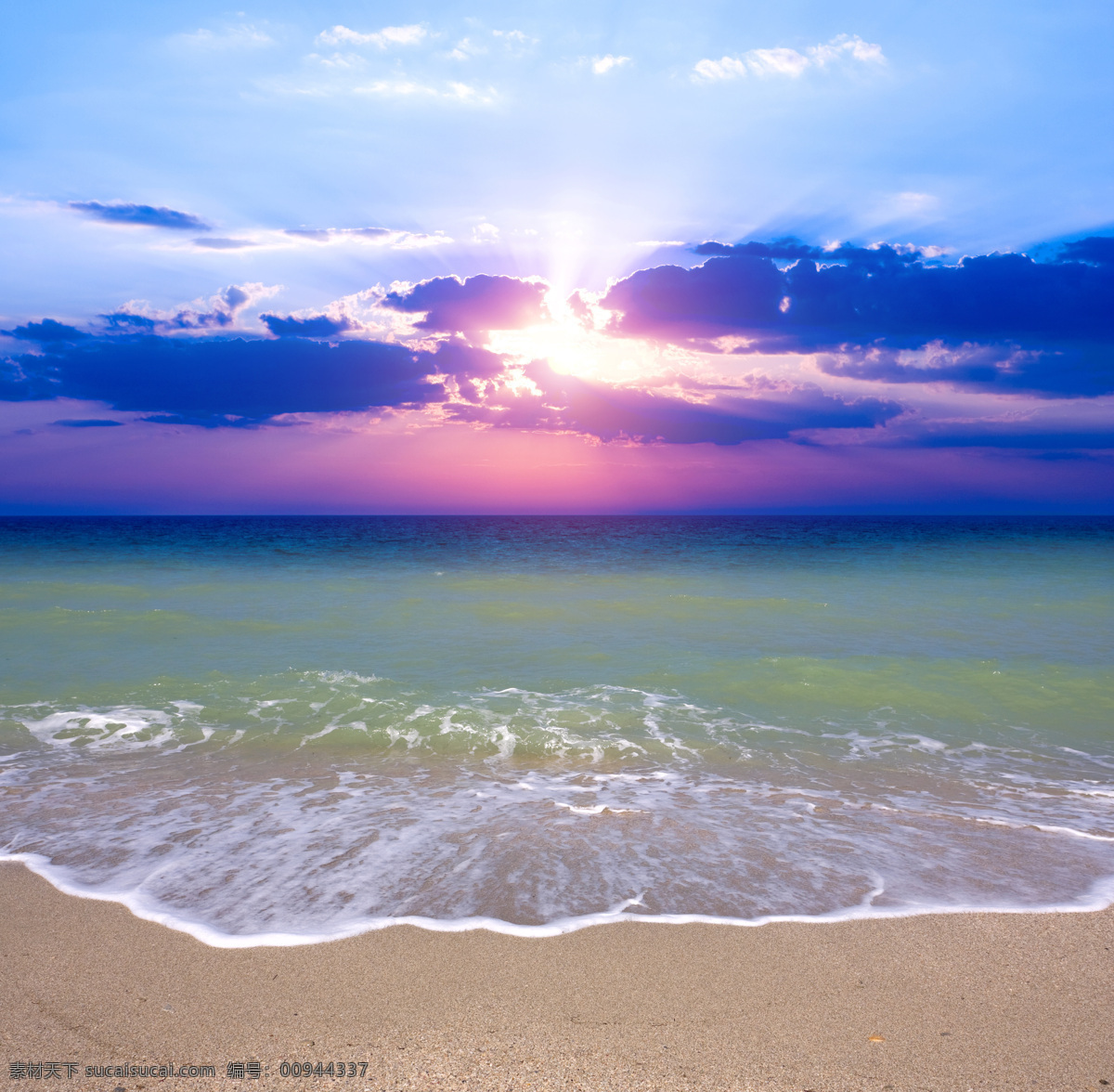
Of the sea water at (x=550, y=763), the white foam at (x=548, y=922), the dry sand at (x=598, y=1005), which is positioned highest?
the dry sand at (x=598, y=1005)

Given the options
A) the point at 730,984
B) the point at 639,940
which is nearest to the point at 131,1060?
the point at 639,940

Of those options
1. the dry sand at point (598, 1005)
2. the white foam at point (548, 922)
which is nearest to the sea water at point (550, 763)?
the white foam at point (548, 922)

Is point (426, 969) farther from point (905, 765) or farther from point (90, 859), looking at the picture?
point (905, 765)

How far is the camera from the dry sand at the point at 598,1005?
2.67 m

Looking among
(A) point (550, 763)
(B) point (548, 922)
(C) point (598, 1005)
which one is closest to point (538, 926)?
(B) point (548, 922)

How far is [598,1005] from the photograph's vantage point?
3053 millimetres

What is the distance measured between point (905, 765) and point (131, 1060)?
671 cm

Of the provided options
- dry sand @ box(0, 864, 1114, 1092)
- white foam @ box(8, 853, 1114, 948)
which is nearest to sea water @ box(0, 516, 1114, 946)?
white foam @ box(8, 853, 1114, 948)

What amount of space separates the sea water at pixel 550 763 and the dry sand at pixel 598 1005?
25cm

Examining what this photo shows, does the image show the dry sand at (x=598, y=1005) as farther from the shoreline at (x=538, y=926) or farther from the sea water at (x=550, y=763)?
the sea water at (x=550, y=763)

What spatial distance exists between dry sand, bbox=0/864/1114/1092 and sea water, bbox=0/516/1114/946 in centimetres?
25

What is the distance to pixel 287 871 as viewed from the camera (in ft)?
14.5

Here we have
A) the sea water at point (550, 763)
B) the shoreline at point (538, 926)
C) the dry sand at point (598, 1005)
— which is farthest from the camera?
the sea water at point (550, 763)

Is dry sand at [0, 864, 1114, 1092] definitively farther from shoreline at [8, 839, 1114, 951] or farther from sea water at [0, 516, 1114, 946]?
sea water at [0, 516, 1114, 946]
